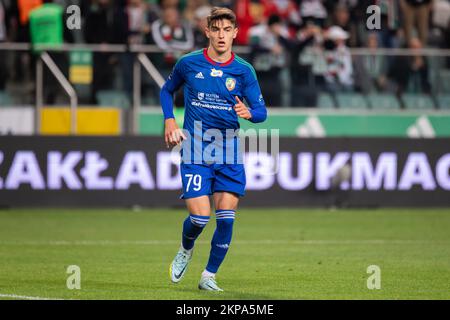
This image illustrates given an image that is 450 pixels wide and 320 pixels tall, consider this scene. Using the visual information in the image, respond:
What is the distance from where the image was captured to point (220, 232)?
9.95 meters

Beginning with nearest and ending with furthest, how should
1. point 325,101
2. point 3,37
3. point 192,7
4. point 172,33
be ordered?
point 3,37, point 172,33, point 325,101, point 192,7

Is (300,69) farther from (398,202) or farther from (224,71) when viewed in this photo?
(224,71)

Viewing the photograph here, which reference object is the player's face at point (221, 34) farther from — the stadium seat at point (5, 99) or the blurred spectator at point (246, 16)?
the blurred spectator at point (246, 16)

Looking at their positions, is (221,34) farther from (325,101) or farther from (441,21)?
(441,21)

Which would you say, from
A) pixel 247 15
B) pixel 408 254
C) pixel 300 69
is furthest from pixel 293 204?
pixel 408 254

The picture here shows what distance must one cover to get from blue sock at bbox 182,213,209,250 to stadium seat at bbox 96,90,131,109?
9.43 m

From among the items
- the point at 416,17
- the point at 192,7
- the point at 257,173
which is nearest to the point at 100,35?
the point at 192,7

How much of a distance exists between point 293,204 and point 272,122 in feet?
5.36

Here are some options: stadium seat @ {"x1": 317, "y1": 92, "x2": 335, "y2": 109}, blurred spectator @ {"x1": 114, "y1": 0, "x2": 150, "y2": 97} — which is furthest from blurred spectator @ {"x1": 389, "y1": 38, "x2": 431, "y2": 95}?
blurred spectator @ {"x1": 114, "y1": 0, "x2": 150, "y2": 97}

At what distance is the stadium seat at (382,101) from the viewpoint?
20.5m

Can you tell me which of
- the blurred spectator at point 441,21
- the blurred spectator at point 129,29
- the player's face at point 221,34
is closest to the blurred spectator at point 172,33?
the blurred spectator at point 129,29

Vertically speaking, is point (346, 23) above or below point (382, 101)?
above

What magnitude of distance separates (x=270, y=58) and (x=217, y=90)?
9.88 m
